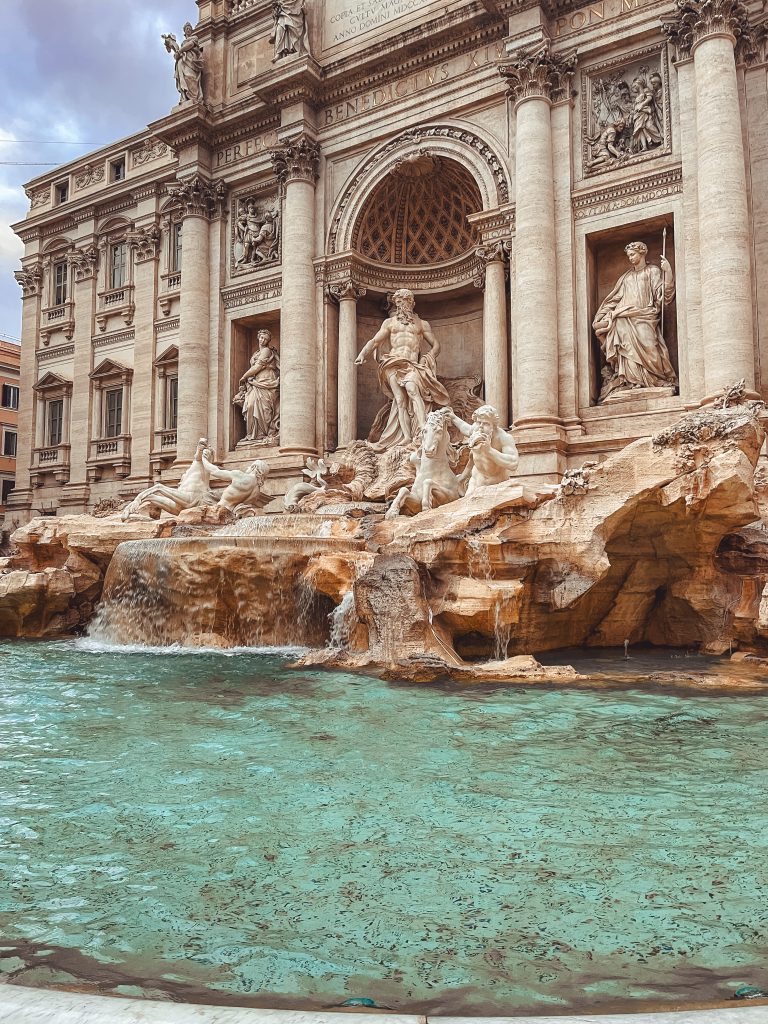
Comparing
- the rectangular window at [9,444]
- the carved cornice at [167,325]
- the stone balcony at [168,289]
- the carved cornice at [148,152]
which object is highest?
the carved cornice at [148,152]

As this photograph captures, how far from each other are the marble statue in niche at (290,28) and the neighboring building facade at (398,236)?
7 cm

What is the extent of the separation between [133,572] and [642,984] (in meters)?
8.63

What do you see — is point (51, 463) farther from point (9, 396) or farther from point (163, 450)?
point (9, 396)

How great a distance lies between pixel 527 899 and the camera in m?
2.51

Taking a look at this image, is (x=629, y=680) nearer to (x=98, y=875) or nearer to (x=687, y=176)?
(x=98, y=875)

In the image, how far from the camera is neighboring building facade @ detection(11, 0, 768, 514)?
13.0 metres

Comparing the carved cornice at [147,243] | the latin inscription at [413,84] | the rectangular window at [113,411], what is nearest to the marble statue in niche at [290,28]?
the latin inscription at [413,84]

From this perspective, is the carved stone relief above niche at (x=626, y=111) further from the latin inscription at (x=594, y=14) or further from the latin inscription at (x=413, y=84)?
the latin inscription at (x=413, y=84)

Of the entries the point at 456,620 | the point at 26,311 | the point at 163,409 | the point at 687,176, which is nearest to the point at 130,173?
the point at 26,311

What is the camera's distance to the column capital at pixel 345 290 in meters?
17.0

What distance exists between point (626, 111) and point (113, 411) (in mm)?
15434

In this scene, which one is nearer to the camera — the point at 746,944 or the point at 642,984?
the point at 642,984

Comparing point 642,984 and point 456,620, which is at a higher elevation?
point 456,620

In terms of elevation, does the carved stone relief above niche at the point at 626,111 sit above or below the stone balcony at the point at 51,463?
above
